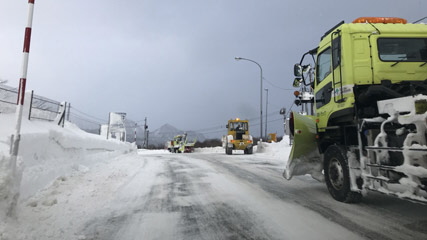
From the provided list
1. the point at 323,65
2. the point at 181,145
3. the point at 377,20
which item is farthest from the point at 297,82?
the point at 181,145

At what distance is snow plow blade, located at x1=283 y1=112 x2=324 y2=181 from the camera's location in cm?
604

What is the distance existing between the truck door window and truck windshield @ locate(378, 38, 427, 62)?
0.91 meters

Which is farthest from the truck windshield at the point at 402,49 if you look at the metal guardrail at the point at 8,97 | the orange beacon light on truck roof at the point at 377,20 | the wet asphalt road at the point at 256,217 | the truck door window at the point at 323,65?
the metal guardrail at the point at 8,97

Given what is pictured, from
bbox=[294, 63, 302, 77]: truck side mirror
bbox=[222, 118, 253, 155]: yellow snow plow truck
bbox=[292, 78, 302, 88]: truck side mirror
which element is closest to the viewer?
bbox=[294, 63, 302, 77]: truck side mirror

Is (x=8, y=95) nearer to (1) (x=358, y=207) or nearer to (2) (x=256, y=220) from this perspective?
(2) (x=256, y=220)

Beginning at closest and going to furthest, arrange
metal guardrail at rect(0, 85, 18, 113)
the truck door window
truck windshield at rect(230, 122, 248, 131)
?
the truck door window, metal guardrail at rect(0, 85, 18, 113), truck windshield at rect(230, 122, 248, 131)

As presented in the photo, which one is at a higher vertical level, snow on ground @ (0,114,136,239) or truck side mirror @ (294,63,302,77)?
truck side mirror @ (294,63,302,77)

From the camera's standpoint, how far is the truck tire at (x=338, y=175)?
16.4ft

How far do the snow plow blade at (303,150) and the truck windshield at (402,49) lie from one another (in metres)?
1.88

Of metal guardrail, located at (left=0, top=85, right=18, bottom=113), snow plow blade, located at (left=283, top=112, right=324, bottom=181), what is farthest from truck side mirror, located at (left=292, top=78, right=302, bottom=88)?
metal guardrail, located at (left=0, top=85, right=18, bottom=113)

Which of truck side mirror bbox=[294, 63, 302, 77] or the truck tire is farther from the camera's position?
truck side mirror bbox=[294, 63, 302, 77]

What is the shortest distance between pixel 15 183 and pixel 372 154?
5029 millimetres

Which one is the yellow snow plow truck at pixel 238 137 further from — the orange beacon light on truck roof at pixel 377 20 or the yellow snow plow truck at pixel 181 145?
the orange beacon light on truck roof at pixel 377 20

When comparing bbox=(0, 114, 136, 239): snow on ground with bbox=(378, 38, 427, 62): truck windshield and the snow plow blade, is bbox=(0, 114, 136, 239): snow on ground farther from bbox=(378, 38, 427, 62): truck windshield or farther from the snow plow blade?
bbox=(378, 38, 427, 62): truck windshield
